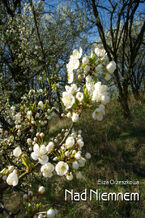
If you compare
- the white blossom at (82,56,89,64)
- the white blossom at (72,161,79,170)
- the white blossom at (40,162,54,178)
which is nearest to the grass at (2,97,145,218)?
the white blossom at (40,162,54,178)

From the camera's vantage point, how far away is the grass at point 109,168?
2348 millimetres

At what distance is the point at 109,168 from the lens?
10.6ft

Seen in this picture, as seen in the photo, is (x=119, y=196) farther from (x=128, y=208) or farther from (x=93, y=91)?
(x=93, y=91)

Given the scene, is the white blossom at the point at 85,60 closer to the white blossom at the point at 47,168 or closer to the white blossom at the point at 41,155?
the white blossom at the point at 41,155

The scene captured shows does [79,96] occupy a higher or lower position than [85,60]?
lower

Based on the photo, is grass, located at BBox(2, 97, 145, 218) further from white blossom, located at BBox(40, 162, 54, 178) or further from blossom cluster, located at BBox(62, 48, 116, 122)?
blossom cluster, located at BBox(62, 48, 116, 122)

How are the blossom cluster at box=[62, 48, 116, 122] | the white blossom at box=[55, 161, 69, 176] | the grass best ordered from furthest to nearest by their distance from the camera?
the grass < the white blossom at box=[55, 161, 69, 176] < the blossom cluster at box=[62, 48, 116, 122]

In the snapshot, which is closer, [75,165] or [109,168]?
[75,165]

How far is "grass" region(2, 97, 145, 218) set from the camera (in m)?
2.35

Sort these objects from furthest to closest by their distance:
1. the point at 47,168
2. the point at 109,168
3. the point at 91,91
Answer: the point at 109,168
the point at 47,168
the point at 91,91

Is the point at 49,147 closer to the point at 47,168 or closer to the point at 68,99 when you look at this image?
the point at 47,168

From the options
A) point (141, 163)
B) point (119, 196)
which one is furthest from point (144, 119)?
point (119, 196)

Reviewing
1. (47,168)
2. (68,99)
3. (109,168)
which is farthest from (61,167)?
(109,168)

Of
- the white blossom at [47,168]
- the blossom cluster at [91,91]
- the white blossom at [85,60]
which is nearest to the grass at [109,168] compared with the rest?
the white blossom at [47,168]
